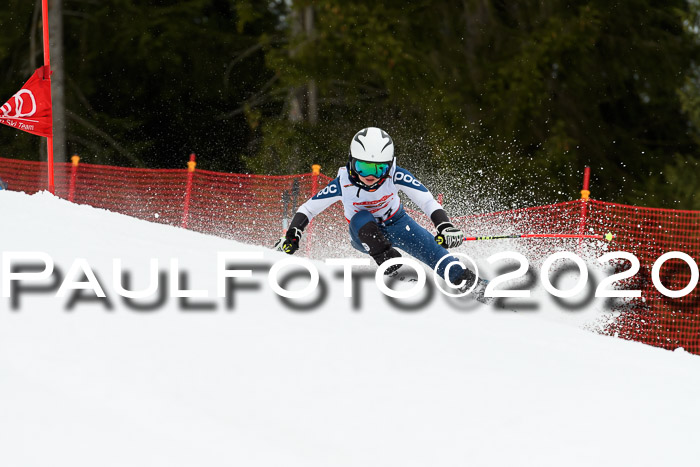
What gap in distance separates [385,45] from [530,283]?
311 inches

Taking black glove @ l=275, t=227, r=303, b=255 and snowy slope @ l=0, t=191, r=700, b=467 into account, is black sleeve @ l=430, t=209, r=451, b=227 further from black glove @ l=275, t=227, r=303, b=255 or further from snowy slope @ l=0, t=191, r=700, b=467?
black glove @ l=275, t=227, r=303, b=255

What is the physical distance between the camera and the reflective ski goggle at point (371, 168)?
6.68 metres

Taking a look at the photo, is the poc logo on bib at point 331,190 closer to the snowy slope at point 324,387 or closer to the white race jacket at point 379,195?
the white race jacket at point 379,195

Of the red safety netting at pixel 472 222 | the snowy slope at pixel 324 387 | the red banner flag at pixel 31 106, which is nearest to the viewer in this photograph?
the snowy slope at pixel 324 387

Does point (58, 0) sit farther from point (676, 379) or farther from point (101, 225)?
point (676, 379)

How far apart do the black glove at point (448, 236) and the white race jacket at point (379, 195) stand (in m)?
0.23

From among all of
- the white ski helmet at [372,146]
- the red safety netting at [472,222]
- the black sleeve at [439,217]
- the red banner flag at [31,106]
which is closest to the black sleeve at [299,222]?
the white ski helmet at [372,146]

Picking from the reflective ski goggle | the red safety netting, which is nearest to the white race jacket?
the reflective ski goggle

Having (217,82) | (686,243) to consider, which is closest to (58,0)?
(217,82)

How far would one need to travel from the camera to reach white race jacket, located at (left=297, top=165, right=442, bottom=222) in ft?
22.9

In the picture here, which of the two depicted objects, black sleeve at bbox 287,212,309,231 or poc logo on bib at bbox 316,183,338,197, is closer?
black sleeve at bbox 287,212,309,231

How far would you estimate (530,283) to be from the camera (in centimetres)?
1010

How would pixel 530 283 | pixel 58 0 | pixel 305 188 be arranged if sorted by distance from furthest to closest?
pixel 58 0
pixel 305 188
pixel 530 283

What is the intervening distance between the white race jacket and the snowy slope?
0.71m
